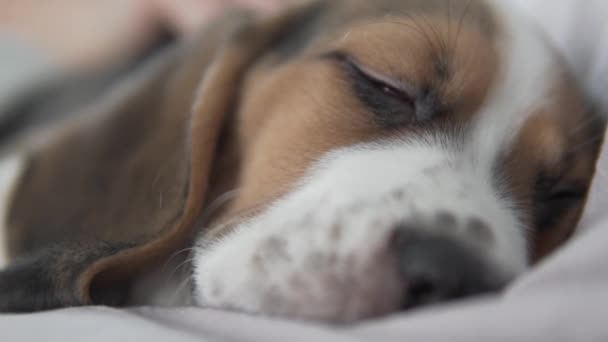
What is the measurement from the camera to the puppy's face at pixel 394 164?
93 cm

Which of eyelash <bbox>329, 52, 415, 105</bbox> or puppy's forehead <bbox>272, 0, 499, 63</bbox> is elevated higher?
puppy's forehead <bbox>272, 0, 499, 63</bbox>

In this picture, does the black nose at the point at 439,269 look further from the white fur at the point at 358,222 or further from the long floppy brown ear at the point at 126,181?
the long floppy brown ear at the point at 126,181

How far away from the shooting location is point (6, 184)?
169cm

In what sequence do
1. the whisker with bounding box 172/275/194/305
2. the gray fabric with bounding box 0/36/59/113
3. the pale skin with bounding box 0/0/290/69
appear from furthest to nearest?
the gray fabric with bounding box 0/36/59/113 < the pale skin with bounding box 0/0/290/69 < the whisker with bounding box 172/275/194/305

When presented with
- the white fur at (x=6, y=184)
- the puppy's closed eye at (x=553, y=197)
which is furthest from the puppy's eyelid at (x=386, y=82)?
the white fur at (x=6, y=184)

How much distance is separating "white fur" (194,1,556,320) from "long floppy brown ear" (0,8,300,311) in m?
0.15

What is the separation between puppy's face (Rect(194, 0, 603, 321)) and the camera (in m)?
0.93

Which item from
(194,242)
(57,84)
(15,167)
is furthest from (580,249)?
(57,84)

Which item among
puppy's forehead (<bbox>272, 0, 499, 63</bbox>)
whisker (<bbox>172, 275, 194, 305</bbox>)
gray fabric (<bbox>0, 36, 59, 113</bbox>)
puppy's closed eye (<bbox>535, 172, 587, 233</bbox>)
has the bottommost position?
gray fabric (<bbox>0, 36, 59, 113</bbox>)

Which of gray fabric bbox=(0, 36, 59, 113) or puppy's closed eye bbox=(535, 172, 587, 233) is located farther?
gray fabric bbox=(0, 36, 59, 113)

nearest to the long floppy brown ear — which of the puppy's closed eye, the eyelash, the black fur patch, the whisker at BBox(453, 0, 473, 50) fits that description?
the black fur patch

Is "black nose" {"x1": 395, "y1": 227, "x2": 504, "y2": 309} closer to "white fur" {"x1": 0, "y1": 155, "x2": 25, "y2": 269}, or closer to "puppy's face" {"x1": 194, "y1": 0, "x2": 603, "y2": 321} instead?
"puppy's face" {"x1": 194, "y1": 0, "x2": 603, "y2": 321}

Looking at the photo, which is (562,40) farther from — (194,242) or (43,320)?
(43,320)

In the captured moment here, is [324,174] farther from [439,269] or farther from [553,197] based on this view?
[553,197]
